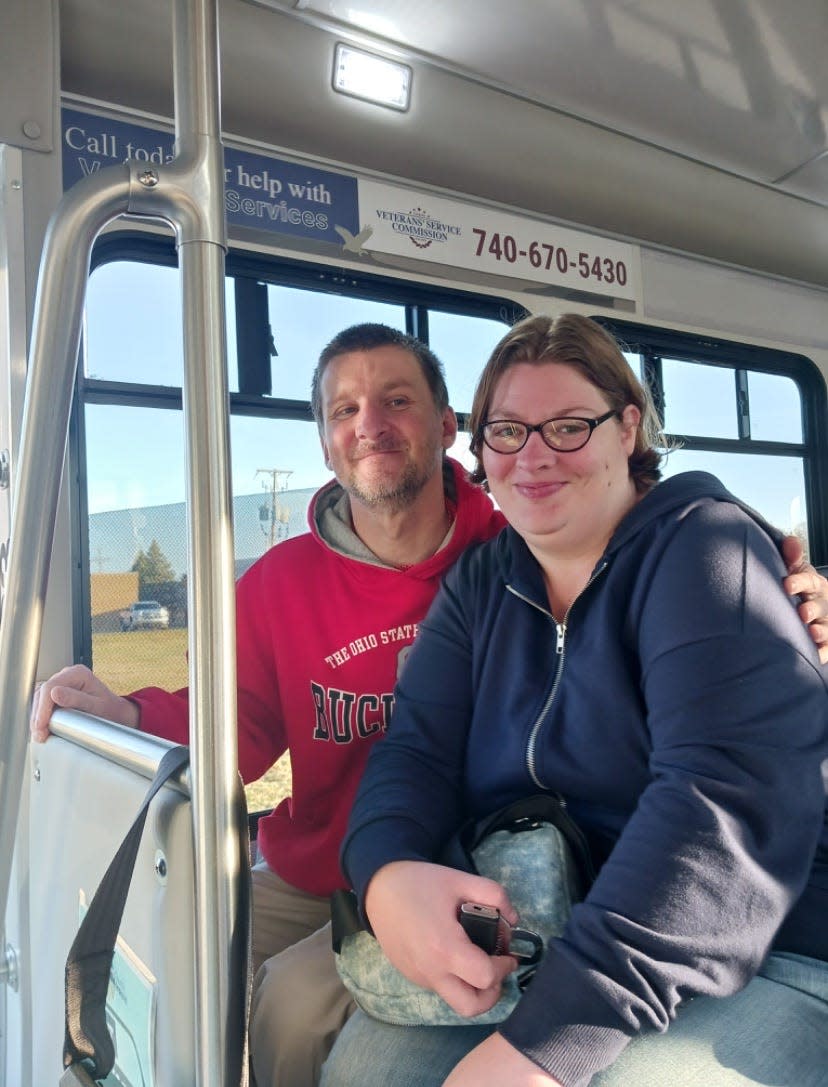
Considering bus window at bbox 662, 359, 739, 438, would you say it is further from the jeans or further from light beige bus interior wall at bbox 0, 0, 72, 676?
the jeans

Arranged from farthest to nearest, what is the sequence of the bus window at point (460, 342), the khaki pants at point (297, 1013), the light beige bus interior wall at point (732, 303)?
the light beige bus interior wall at point (732, 303)
the bus window at point (460, 342)
the khaki pants at point (297, 1013)

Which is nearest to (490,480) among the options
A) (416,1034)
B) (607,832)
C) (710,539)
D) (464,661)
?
(464,661)

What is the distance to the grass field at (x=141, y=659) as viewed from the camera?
2.51 m

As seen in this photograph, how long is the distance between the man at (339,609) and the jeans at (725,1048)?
54cm

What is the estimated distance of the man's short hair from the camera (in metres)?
1.82

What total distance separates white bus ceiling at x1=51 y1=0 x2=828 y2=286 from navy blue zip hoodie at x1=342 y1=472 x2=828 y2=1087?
124 cm

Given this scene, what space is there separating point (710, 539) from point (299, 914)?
1.15m

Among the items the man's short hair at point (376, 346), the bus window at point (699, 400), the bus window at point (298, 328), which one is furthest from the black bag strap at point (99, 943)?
the bus window at point (699, 400)

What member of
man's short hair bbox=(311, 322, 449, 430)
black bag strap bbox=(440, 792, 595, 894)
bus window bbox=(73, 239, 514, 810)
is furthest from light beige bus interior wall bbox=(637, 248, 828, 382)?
black bag strap bbox=(440, 792, 595, 894)

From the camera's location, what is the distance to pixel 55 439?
0.87 m

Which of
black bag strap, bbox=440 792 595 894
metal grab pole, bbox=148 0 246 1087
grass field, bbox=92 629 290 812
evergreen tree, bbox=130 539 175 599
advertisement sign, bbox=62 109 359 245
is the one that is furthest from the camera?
evergreen tree, bbox=130 539 175 599

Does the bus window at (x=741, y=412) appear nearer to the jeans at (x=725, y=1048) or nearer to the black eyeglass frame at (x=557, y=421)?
the black eyeglass frame at (x=557, y=421)

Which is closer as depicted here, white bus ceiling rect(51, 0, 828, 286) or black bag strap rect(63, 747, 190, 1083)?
Result: black bag strap rect(63, 747, 190, 1083)

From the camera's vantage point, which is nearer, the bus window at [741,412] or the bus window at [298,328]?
the bus window at [298,328]
